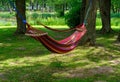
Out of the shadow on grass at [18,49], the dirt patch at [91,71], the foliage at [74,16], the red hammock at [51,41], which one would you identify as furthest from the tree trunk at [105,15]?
the dirt patch at [91,71]

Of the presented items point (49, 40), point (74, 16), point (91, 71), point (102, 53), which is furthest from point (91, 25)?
point (74, 16)

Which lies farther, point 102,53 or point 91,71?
point 102,53

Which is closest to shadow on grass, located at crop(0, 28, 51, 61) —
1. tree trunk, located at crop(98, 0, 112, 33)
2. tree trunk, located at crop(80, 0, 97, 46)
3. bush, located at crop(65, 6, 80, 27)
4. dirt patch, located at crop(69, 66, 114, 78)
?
tree trunk, located at crop(80, 0, 97, 46)

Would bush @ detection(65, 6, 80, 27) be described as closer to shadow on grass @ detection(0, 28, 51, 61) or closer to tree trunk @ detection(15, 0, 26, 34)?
tree trunk @ detection(15, 0, 26, 34)

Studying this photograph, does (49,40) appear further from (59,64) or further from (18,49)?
(18,49)

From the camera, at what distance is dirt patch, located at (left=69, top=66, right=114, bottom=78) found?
9.43m

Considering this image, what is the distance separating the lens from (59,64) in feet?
35.1

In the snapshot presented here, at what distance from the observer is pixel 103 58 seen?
12016mm

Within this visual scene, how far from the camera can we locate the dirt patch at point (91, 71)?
943 centimetres

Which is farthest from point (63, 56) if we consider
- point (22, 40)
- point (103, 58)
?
point (22, 40)

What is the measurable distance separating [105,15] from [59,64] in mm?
11932

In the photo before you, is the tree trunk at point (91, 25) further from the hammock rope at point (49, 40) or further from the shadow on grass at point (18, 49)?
the hammock rope at point (49, 40)

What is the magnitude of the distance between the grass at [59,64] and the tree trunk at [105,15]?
6739 millimetres

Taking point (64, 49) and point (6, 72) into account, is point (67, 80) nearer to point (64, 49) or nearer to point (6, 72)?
point (64, 49)
